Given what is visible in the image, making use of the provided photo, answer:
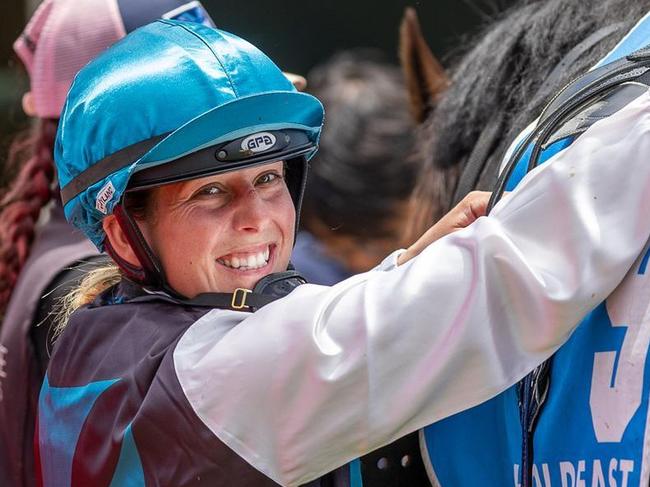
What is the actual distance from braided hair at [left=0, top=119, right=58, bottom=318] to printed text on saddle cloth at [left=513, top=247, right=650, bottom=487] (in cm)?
151

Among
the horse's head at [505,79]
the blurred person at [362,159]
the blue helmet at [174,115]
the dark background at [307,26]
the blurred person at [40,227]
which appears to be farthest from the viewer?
the blurred person at [362,159]

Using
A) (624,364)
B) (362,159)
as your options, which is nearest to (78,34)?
(362,159)

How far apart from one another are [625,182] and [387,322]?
0.94 feet

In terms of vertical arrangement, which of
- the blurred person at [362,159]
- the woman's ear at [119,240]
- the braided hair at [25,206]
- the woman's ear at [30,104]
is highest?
the woman's ear at [119,240]

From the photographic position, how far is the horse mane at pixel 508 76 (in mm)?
1946

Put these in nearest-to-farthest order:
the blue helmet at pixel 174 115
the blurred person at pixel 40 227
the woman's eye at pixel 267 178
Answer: the blue helmet at pixel 174 115 < the woman's eye at pixel 267 178 < the blurred person at pixel 40 227

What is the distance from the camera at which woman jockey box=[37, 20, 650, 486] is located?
1.27 m

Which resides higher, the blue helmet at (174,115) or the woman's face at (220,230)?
the blue helmet at (174,115)

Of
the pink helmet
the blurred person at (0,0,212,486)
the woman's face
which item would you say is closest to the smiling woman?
the woman's face

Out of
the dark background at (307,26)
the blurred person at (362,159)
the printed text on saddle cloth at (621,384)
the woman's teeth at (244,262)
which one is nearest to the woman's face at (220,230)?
the woman's teeth at (244,262)

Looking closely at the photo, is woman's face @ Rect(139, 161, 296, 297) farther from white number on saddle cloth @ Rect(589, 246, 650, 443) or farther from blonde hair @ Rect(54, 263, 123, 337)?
white number on saddle cloth @ Rect(589, 246, 650, 443)

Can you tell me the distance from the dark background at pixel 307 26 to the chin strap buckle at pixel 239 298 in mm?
1761

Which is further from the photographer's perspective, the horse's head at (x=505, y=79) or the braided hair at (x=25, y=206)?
the braided hair at (x=25, y=206)

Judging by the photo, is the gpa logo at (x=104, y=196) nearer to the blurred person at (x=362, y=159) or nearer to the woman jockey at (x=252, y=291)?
the woman jockey at (x=252, y=291)
